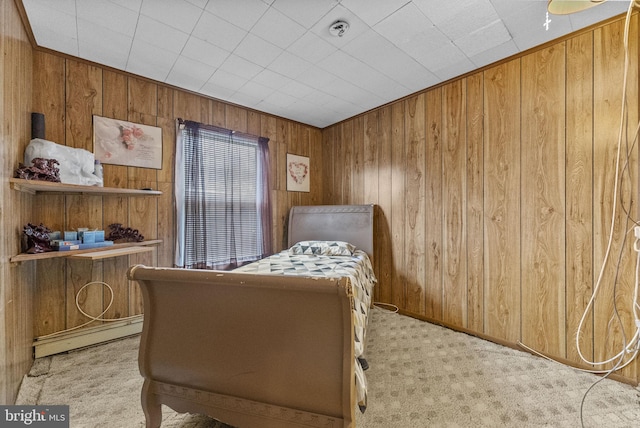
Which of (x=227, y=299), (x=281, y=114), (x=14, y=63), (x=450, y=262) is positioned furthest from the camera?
(x=281, y=114)

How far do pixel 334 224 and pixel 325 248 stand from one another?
0.48 m

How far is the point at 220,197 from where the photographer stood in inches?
120

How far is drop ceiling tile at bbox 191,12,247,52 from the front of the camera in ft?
5.94

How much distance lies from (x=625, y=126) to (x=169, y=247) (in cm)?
388

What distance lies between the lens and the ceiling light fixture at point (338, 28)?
1838 millimetres

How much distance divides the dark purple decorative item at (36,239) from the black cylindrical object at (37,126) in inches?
26.2

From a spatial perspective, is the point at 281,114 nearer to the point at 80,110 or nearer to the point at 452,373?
the point at 80,110

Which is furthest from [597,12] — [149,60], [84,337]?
[84,337]

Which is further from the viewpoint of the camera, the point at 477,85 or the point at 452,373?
the point at 477,85

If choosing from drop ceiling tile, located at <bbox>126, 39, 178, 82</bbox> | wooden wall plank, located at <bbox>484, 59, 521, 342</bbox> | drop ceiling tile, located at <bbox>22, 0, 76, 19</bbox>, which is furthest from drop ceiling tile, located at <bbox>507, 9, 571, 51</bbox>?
drop ceiling tile, located at <bbox>22, 0, 76, 19</bbox>

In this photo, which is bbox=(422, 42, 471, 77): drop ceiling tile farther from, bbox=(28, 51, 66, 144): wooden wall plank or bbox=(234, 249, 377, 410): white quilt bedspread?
bbox=(28, 51, 66, 144): wooden wall plank

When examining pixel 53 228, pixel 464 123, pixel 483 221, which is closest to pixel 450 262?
pixel 483 221

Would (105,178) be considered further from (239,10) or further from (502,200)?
(502,200)

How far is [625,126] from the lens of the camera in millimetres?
1759
